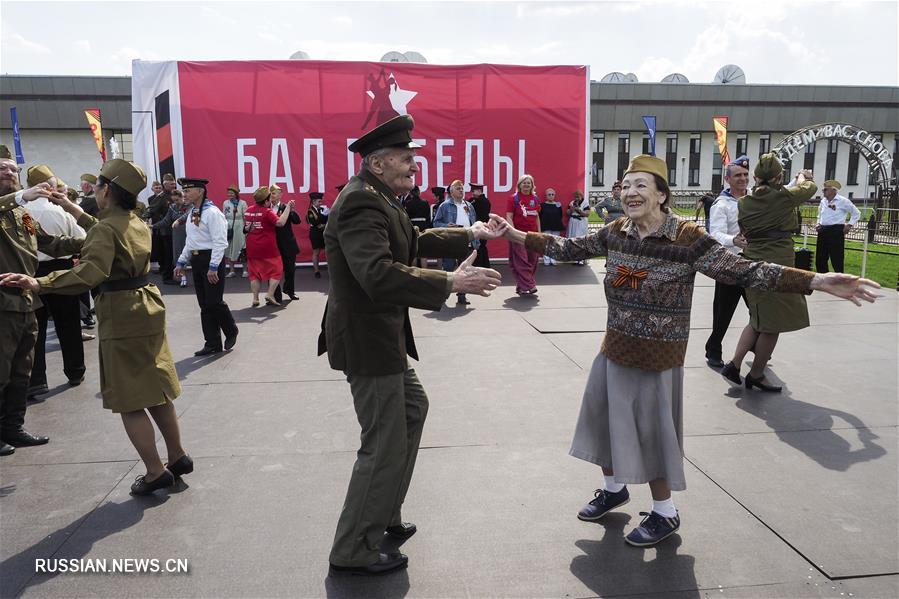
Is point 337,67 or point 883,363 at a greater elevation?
point 337,67

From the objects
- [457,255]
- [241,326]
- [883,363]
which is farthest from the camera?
[241,326]

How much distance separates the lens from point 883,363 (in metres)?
6.32

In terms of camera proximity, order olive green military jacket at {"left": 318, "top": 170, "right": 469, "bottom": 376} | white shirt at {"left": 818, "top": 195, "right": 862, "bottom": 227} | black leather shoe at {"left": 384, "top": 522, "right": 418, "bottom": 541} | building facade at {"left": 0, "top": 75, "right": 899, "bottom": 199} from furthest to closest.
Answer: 1. building facade at {"left": 0, "top": 75, "right": 899, "bottom": 199}
2. white shirt at {"left": 818, "top": 195, "right": 862, "bottom": 227}
3. black leather shoe at {"left": 384, "top": 522, "right": 418, "bottom": 541}
4. olive green military jacket at {"left": 318, "top": 170, "right": 469, "bottom": 376}

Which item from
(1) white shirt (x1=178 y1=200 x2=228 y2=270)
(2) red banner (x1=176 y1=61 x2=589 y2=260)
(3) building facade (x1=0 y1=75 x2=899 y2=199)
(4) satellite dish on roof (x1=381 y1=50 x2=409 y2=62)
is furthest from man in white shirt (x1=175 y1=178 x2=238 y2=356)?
(3) building facade (x1=0 y1=75 x2=899 y2=199)

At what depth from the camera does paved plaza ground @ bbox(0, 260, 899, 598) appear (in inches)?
113

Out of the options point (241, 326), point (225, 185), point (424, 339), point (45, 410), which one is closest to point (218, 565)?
point (45, 410)

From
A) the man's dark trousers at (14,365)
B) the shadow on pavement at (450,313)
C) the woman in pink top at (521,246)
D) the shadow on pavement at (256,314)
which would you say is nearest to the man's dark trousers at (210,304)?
the shadow on pavement at (256,314)

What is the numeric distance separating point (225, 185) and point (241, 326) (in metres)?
6.08

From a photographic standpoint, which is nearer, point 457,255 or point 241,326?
point 457,255

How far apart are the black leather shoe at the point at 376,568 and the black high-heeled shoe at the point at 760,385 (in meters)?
3.86

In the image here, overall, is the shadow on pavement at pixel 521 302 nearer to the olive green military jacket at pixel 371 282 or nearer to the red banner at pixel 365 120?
the red banner at pixel 365 120

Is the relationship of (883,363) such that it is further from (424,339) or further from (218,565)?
(218,565)

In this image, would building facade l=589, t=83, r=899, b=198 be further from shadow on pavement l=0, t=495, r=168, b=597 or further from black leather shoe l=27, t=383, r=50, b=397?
shadow on pavement l=0, t=495, r=168, b=597

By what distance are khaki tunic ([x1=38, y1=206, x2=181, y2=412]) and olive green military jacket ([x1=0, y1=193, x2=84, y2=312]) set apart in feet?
3.74
